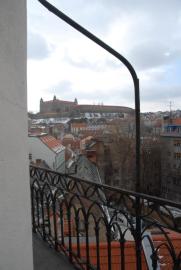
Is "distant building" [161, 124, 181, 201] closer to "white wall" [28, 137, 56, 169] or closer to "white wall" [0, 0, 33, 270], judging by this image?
"white wall" [28, 137, 56, 169]

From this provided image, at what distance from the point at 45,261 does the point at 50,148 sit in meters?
26.3

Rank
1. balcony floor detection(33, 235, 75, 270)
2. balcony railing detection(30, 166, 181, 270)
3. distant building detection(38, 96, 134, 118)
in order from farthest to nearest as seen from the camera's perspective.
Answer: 1. distant building detection(38, 96, 134, 118)
2. balcony floor detection(33, 235, 75, 270)
3. balcony railing detection(30, 166, 181, 270)

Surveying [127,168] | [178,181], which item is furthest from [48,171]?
[178,181]

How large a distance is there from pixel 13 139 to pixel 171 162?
34.8 meters

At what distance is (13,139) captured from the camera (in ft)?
4.77

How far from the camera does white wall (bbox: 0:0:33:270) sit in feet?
4.59

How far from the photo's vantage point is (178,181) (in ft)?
108

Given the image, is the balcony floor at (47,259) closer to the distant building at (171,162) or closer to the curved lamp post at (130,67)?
the curved lamp post at (130,67)

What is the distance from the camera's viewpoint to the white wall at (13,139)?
140cm

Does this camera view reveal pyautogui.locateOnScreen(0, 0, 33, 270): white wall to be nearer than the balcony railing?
Yes

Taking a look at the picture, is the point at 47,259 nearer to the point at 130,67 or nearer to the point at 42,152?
the point at 130,67

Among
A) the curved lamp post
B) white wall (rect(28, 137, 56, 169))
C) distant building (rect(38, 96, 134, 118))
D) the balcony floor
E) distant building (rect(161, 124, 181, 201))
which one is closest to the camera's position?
the curved lamp post

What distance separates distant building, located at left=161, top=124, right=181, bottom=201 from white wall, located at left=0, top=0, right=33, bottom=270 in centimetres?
2959

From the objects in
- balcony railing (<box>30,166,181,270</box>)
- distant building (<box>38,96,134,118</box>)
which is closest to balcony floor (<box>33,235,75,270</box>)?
balcony railing (<box>30,166,181,270</box>)
